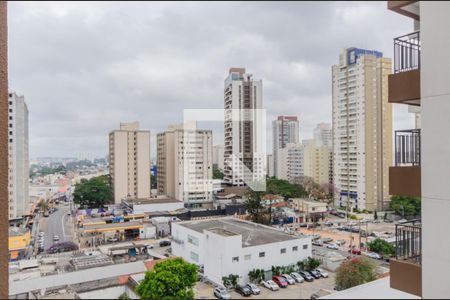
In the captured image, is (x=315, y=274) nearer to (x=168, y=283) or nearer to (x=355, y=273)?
(x=355, y=273)

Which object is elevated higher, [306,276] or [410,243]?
[410,243]

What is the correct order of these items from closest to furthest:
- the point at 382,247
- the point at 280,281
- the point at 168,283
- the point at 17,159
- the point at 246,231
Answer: the point at 168,283
the point at 280,281
the point at 246,231
the point at 382,247
the point at 17,159

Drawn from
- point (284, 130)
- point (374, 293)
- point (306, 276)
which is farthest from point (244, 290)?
point (284, 130)

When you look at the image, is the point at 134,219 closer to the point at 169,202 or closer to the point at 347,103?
the point at 169,202

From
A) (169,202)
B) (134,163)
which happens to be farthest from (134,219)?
(134,163)

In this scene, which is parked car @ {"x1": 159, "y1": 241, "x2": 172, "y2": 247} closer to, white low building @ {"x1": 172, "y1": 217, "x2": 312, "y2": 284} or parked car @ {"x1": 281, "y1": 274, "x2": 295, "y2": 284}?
Answer: white low building @ {"x1": 172, "y1": 217, "x2": 312, "y2": 284}

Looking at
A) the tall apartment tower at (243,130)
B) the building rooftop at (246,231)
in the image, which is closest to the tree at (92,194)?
the tall apartment tower at (243,130)

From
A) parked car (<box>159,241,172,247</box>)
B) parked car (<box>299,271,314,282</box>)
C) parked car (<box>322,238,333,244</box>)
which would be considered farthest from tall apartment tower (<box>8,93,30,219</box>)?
parked car (<box>322,238,333,244</box>)

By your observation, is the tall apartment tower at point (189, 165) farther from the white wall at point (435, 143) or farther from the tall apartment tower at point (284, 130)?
the white wall at point (435, 143)
